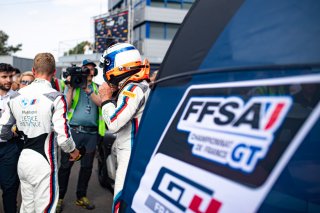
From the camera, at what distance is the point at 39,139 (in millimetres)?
2775

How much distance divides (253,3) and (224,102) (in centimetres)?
31

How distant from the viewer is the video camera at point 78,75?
11.7 feet

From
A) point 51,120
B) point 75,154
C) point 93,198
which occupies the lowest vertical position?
point 93,198

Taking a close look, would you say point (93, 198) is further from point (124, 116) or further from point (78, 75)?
point (124, 116)

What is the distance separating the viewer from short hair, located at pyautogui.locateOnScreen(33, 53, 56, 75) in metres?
2.91

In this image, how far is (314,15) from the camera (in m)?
0.79

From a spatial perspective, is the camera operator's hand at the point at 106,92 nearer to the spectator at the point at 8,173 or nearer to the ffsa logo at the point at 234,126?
the spectator at the point at 8,173

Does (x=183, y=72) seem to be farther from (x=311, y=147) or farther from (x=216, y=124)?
(x=311, y=147)

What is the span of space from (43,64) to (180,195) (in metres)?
2.34

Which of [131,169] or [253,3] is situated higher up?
[253,3]

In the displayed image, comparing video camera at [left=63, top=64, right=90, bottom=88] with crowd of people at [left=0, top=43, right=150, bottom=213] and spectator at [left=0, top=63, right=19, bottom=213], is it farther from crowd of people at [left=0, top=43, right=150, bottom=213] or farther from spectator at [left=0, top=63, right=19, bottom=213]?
spectator at [left=0, top=63, right=19, bottom=213]

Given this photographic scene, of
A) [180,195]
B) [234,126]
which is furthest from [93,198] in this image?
[234,126]

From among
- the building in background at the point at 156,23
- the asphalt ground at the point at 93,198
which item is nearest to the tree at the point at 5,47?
the building in background at the point at 156,23

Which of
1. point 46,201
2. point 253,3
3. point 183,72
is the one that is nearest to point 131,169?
point 183,72
